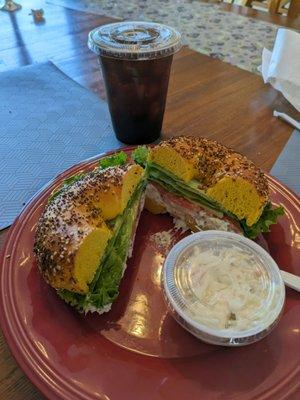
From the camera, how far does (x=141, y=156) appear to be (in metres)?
1.22

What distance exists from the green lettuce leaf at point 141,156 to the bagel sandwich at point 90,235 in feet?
0.21

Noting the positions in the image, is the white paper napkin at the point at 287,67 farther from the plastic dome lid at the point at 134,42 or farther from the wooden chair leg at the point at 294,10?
the wooden chair leg at the point at 294,10

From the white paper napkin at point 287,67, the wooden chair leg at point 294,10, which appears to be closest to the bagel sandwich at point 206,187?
the white paper napkin at point 287,67

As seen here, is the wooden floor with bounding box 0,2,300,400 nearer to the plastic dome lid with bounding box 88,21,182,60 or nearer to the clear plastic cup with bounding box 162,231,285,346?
the plastic dome lid with bounding box 88,21,182,60

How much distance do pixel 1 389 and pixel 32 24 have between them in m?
2.52

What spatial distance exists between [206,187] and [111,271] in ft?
1.31

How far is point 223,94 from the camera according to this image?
181 centimetres

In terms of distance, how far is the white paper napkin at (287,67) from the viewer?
1.72 meters

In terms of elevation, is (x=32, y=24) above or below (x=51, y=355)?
below

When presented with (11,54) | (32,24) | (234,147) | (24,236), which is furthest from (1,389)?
(32,24)

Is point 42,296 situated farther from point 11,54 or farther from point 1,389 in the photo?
point 11,54

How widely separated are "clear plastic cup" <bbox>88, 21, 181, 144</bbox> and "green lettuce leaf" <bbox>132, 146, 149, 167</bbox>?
27 cm

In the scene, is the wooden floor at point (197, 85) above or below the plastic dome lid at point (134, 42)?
below

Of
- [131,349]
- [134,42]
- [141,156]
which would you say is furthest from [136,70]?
[131,349]
